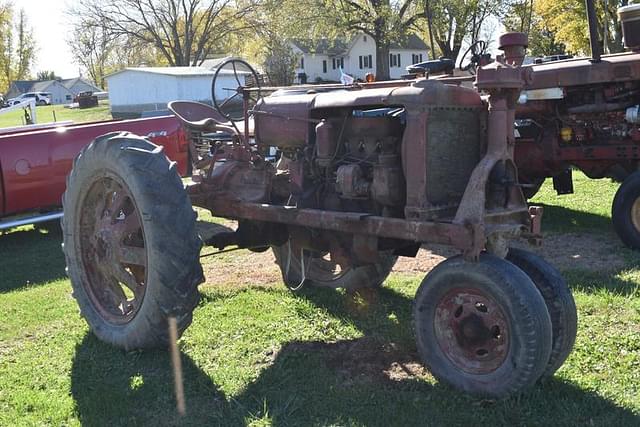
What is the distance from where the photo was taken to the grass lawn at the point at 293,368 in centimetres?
360

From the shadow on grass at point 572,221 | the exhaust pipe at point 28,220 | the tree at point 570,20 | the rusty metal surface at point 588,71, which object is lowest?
the shadow on grass at point 572,221

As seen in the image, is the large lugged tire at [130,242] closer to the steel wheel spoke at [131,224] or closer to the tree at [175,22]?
the steel wheel spoke at [131,224]

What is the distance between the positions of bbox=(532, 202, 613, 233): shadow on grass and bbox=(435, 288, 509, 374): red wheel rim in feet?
15.1

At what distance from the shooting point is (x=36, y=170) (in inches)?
329

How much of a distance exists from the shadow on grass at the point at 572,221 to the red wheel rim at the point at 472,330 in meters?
4.59

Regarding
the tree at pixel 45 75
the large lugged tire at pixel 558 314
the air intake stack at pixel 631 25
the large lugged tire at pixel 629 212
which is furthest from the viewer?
the tree at pixel 45 75

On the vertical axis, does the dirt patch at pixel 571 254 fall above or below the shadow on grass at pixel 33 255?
below

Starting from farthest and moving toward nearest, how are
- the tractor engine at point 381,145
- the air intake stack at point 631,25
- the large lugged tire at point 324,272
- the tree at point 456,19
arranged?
the tree at point 456,19 < the air intake stack at point 631,25 < the large lugged tire at point 324,272 < the tractor engine at point 381,145

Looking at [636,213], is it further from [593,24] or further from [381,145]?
[381,145]

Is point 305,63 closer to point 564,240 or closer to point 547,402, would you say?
point 564,240

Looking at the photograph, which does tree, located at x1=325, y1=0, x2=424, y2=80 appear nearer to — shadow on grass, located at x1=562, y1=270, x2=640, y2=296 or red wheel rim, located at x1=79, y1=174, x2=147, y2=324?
shadow on grass, located at x1=562, y1=270, x2=640, y2=296

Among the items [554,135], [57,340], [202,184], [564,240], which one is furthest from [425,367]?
[554,135]

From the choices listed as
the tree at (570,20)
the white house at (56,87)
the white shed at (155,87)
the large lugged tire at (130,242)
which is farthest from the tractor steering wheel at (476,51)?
the white house at (56,87)

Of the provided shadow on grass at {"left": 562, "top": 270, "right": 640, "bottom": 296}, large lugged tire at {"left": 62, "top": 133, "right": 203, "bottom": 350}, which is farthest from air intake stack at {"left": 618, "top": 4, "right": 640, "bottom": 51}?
large lugged tire at {"left": 62, "top": 133, "right": 203, "bottom": 350}
